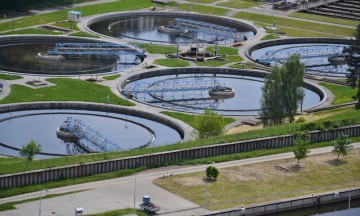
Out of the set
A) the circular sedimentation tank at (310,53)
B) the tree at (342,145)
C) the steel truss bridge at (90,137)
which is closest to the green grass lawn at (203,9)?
the circular sedimentation tank at (310,53)

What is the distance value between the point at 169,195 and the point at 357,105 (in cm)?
3982

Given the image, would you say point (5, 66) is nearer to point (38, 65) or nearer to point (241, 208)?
point (38, 65)

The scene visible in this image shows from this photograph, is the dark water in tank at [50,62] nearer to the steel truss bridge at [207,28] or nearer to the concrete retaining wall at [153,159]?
the steel truss bridge at [207,28]

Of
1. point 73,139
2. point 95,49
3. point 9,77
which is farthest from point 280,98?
point 95,49

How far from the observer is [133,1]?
198m

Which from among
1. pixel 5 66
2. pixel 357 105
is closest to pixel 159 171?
pixel 357 105

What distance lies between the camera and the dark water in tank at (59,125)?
12119 cm

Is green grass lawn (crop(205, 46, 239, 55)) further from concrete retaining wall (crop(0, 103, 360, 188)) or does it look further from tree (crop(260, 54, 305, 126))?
concrete retaining wall (crop(0, 103, 360, 188))

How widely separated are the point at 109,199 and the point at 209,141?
60.1 feet

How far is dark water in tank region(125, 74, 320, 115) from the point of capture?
140 meters

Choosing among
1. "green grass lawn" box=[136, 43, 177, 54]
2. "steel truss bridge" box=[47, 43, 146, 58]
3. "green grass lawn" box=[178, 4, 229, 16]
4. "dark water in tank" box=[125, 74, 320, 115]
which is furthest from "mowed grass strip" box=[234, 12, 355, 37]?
"dark water in tank" box=[125, 74, 320, 115]

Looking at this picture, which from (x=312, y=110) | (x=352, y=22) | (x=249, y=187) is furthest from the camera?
(x=352, y=22)

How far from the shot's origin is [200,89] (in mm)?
148125

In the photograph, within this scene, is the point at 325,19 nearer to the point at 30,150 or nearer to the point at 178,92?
the point at 178,92
